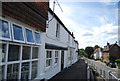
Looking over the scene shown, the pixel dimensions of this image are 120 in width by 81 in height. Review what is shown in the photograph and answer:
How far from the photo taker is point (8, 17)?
12.2 feet

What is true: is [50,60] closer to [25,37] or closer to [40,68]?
[40,68]

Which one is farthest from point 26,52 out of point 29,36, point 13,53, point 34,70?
point 34,70

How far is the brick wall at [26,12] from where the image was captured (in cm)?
367

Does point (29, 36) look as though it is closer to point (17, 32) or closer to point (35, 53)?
point (17, 32)

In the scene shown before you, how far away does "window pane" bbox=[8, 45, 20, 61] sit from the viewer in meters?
3.86

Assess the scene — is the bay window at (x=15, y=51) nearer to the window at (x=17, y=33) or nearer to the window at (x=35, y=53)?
the window at (x=17, y=33)

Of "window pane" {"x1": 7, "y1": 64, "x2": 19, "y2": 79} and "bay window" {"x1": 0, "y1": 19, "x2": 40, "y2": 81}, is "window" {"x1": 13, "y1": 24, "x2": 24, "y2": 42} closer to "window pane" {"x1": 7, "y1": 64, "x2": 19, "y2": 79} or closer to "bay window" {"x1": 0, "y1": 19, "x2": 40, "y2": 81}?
"bay window" {"x1": 0, "y1": 19, "x2": 40, "y2": 81}

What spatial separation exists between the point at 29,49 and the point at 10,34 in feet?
5.42

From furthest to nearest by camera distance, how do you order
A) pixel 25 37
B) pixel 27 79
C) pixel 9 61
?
pixel 27 79 < pixel 25 37 < pixel 9 61

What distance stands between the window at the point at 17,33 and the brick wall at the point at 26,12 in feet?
1.04

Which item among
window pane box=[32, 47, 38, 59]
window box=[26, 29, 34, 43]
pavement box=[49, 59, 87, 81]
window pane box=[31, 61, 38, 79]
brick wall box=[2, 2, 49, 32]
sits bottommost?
pavement box=[49, 59, 87, 81]

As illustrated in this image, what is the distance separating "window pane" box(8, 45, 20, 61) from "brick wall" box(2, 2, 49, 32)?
991mm

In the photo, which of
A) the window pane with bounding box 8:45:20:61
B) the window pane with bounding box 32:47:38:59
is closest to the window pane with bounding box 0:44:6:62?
the window pane with bounding box 8:45:20:61

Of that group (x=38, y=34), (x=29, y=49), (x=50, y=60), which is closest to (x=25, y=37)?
(x=29, y=49)
